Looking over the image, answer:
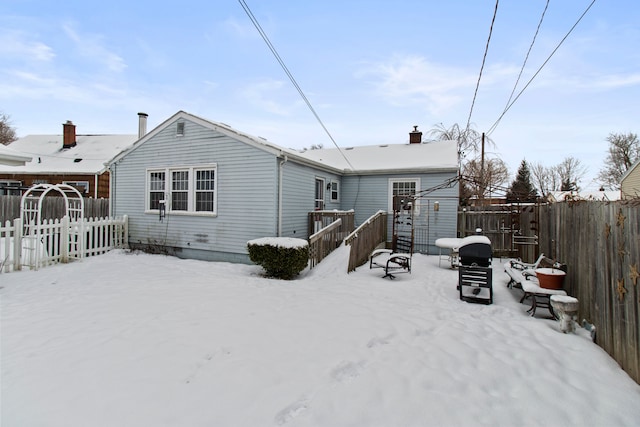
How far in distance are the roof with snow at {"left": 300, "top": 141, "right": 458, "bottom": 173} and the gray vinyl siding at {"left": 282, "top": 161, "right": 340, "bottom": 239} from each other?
1.06m

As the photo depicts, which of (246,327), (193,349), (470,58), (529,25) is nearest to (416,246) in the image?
(470,58)

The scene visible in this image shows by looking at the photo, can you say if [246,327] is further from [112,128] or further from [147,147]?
[112,128]

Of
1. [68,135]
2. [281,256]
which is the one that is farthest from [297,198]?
[68,135]

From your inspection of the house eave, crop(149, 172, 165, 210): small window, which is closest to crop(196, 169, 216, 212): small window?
crop(149, 172, 165, 210): small window

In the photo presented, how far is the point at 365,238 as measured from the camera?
30.8 ft

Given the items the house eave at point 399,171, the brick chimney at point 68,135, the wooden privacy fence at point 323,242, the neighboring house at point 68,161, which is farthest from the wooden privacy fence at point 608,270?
the brick chimney at point 68,135

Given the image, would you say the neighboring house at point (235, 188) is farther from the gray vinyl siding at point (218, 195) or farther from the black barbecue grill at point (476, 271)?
the black barbecue grill at point (476, 271)

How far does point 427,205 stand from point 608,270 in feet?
27.7

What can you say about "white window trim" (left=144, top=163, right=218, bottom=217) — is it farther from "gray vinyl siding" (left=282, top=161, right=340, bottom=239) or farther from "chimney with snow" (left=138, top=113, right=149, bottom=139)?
"chimney with snow" (left=138, top=113, right=149, bottom=139)

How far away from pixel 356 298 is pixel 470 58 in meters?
7.50

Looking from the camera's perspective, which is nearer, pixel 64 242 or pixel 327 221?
pixel 64 242

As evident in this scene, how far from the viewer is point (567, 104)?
12.0 m

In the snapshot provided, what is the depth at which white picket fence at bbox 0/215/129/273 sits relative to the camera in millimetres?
7535

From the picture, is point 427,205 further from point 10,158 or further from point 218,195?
point 10,158
